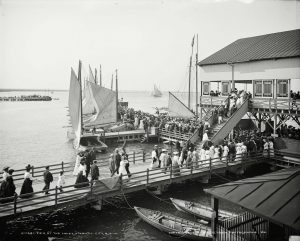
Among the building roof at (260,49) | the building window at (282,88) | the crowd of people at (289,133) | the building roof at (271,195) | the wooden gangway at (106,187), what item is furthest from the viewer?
the building roof at (260,49)

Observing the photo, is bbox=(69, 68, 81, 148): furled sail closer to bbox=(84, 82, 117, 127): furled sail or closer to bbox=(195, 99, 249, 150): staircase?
bbox=(84, 82, 117, 127): furled sail

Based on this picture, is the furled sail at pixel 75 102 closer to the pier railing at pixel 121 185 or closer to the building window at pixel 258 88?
the pier railing at pixel 121 185

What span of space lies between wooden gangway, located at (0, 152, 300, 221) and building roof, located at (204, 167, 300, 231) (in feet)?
25.2

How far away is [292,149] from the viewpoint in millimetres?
23266

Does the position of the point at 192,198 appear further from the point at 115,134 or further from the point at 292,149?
the point at 115,134

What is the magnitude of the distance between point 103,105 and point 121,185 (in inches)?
930

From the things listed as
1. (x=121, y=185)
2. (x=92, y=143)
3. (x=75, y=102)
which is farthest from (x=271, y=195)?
(x=92, y=143)

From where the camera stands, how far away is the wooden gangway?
1330 centimetres

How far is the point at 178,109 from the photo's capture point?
37781mm

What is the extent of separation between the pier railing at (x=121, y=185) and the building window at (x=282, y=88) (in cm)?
678

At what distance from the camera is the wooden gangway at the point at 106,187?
524 inches

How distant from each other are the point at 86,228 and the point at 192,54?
3566 centimetres

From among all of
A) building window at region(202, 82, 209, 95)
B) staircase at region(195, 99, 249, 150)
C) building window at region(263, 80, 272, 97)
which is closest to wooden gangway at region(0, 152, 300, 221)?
staircase at region(195, 99, 249, 150)

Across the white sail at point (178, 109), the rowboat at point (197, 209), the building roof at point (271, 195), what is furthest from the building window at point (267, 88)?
the building roof at point (271, 195)
